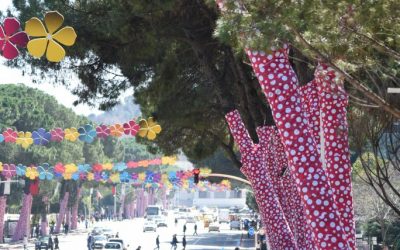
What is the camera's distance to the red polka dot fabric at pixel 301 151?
47.5ft

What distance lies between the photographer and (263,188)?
23844 millimetres

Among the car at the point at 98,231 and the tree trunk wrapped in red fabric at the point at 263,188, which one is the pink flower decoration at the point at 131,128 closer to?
the tree trunk wrapped in red fabric at the point at 263,188

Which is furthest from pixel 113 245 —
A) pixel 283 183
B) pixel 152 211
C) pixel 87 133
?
pixel 152 211

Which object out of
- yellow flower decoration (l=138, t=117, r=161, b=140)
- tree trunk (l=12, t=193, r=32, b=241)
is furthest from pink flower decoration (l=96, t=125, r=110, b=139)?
tree trunk (l=12, t=193, r=32, b=241)

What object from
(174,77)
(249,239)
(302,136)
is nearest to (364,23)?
(302,136)

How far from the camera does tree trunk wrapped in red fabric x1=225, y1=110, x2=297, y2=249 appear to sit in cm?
2342

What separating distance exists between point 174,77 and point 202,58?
2.20 metres

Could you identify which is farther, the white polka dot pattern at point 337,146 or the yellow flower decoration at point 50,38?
the white polka dot pattern at point 337,146

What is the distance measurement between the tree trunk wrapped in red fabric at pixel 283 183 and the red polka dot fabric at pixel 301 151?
30.7 feet

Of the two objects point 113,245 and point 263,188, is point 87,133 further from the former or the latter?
point 113,245

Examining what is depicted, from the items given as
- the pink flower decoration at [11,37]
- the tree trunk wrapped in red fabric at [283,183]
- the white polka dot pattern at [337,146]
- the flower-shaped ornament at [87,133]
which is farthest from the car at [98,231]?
the pink flower decoration at [11,37]

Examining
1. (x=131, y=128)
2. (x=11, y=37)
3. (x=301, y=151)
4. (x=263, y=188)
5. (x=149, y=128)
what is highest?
(x=131, y=128)

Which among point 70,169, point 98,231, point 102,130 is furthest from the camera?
point 98,231

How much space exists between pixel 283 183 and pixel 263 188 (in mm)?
2669
